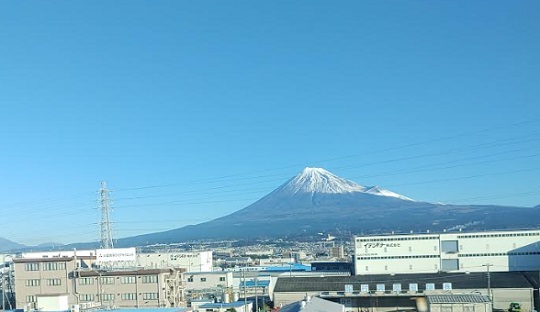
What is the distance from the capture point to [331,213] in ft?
488

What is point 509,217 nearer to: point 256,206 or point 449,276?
point 256,206

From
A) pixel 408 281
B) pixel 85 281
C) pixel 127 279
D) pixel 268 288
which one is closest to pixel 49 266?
pixel 85 281

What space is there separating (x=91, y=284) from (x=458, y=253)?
1716cm

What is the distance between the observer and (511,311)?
20547 mm

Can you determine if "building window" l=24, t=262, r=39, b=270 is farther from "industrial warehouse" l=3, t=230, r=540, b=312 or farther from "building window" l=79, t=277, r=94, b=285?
"building window" l=79, t=277, r=94, b=285

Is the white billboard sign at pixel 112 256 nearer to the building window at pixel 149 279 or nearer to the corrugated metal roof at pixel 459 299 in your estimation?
the building window at pixel 149 279

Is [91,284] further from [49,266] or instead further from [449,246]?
[449,246]

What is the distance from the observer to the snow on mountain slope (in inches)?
6368

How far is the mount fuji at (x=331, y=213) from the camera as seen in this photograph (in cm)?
13925

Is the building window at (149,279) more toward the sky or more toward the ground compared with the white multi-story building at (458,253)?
more toward the sky

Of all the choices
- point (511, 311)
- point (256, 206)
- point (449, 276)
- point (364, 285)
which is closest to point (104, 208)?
point (364, 285)

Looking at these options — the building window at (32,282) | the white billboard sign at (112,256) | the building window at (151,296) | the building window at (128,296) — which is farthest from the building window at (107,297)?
the building window at (32,282)

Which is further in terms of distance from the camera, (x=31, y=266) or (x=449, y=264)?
(x=449, y=264)

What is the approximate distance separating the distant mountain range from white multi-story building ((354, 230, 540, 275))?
97099 millimetres
